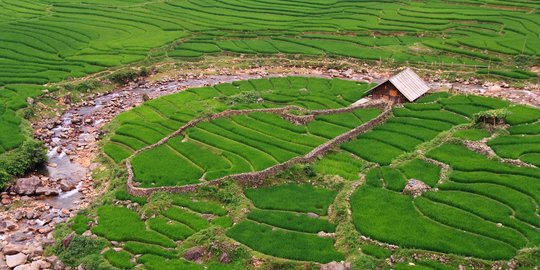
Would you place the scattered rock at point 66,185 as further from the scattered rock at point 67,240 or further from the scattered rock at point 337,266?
the scattered rock at point 337,266

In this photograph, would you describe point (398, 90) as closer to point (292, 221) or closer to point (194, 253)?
point (292, 221)

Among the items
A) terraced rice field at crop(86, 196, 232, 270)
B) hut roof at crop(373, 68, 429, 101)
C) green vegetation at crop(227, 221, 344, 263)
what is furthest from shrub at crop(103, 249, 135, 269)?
hut roof at crop(373, 68, 429, 101)

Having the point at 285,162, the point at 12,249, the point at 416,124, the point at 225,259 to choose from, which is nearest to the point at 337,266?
the point at 225,259

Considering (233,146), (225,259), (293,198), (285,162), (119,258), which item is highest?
(285,162)

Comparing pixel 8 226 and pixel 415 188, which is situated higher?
pixel 415 188

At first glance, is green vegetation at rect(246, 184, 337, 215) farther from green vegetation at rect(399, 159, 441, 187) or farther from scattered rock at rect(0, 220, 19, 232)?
scattered rock at rect(0, 220, 19, 232)

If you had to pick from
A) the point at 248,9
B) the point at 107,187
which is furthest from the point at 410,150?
the point at 248,9
